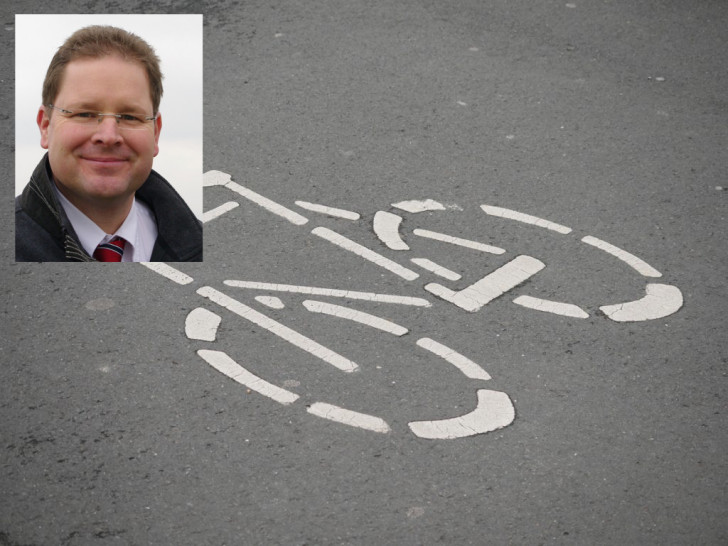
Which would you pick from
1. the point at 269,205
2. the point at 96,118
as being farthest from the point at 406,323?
the point at 96,118

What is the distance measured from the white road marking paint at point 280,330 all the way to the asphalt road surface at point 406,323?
1 centimetres

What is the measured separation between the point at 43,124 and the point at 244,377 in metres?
1.49

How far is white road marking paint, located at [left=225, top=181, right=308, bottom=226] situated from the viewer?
237 inches

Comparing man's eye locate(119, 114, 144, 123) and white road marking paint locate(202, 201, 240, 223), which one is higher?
man's eye locate(119, 114, 144, 123)

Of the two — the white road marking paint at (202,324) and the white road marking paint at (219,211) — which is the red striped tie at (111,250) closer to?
the white road marking paint at (202,324)

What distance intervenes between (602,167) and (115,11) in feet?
13.7

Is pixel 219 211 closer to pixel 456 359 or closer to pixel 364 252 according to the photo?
pixel 364 252

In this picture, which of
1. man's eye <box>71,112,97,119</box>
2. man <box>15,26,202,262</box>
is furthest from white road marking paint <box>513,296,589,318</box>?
man's eye <box>71,112,97,119</box>

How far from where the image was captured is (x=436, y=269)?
5617mm

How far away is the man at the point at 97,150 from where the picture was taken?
155 inches

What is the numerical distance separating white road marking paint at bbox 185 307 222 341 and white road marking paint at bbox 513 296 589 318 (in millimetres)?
1581

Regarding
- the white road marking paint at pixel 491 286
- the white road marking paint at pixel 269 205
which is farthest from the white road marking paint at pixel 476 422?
the white road marking paint at pixel 269 205

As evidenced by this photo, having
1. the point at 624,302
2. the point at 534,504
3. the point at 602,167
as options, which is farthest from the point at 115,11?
the point at 534,504

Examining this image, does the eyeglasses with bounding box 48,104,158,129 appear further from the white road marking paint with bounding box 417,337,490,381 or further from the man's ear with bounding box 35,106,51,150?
the white road marking paint with bounding box 417,337,490,381
